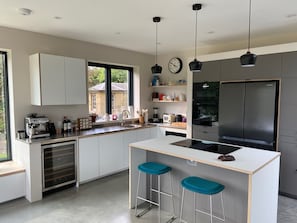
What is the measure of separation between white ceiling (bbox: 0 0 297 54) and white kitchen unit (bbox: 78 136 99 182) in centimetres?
186

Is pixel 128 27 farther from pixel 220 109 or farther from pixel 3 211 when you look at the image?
pixel 3 211

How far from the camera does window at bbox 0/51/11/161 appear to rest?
12.1 feet

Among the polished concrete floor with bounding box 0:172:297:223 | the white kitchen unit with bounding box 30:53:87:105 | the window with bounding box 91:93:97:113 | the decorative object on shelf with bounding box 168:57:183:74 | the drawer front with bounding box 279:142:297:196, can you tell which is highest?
the decorative object on shelf with bounding box 168:57:183:74

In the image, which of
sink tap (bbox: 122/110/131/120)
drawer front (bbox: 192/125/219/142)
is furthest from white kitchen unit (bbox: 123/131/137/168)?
drawer front (bbox: 192/125/219/142)

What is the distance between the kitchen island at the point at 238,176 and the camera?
213 cm

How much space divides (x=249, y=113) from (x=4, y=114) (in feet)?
13.3

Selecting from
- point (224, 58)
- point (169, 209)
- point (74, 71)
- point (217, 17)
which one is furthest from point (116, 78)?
point (169, 209)

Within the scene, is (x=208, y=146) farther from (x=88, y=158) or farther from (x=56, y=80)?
(x=56, y=80)

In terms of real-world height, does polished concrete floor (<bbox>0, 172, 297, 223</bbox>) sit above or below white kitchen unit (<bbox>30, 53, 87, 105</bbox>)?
below

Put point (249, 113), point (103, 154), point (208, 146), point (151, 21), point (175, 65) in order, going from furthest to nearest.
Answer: point (175, 65)
point (103, 154)
point (249, 113)
point (151, 21)
point (208, 146)

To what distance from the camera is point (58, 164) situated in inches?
144

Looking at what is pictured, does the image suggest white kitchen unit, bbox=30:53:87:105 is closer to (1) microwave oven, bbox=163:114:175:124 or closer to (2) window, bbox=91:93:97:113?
(2) window, bbox=91:93:97:113

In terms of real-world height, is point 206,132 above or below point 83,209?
above

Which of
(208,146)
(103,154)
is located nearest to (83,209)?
(103,154)
